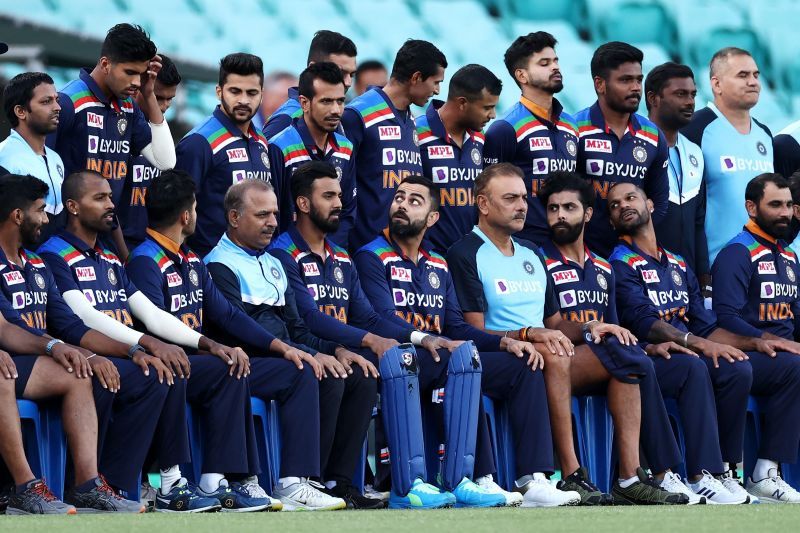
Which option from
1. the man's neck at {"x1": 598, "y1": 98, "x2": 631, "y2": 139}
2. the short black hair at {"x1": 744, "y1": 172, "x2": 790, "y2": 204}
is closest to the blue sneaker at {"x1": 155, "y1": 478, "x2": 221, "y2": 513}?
the man's neck at {"x1": 598, "y1": 98, "x2": 631, "y2": 139}

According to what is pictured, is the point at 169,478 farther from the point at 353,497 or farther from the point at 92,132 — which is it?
the point at 92,132

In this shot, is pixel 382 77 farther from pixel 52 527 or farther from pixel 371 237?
pixel 52 527

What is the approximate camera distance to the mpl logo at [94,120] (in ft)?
22.0

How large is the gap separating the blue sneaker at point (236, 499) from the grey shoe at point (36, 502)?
69cm

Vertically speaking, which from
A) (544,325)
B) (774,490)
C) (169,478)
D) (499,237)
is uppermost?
(499,237)

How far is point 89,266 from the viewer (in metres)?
6.33

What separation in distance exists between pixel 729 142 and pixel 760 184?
57cm

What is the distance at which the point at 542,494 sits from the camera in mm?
6578

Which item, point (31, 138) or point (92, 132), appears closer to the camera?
point (31, 138)

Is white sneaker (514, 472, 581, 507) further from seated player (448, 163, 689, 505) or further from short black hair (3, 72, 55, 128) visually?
short black hair (3, 72, 55, 128)

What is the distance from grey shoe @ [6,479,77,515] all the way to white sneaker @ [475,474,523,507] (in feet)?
6.29

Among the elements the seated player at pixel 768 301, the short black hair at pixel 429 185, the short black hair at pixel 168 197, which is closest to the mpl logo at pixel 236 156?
the short black hair at pixel 168 197

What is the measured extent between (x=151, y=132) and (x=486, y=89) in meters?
1.84

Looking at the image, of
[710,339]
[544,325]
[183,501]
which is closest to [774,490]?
[710,339]
